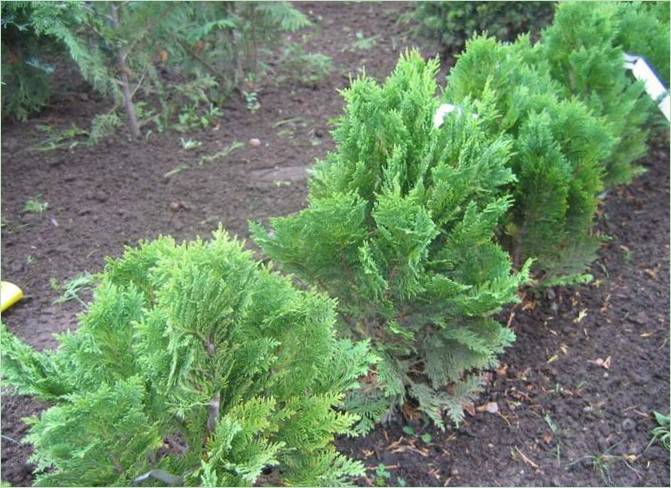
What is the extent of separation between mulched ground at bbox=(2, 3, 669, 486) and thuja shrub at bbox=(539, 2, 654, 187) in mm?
520

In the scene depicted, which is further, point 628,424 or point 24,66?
point 24,66

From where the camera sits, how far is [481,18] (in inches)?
245

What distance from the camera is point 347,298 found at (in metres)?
3.04

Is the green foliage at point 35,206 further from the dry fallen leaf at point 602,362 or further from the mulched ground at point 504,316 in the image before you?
the dry fallen leaf at point 602,362

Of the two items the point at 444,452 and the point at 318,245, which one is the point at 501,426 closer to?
the point at 444,452

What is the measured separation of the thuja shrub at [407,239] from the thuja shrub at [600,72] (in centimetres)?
142

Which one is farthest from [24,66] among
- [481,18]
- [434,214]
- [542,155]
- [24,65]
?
[481,18]

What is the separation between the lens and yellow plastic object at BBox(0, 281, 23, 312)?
3.65 m

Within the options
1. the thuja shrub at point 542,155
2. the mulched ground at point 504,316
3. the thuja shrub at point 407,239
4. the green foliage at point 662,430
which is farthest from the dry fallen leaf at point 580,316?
the thuja shrub at point 407,239

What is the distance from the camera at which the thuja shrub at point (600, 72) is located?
162 inches

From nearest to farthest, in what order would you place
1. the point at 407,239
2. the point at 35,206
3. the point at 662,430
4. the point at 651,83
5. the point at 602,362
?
1. the point at 407,239
2. the point at 662,430
3. the point at 602,362
4. the point at 651,83
5. the point at 35,206

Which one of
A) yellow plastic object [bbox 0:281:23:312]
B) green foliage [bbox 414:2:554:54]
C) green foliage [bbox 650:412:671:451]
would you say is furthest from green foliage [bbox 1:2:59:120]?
green foliage [bbox 650:412:671:451]

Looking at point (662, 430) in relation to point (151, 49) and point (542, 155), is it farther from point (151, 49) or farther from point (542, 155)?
point (151, 49)

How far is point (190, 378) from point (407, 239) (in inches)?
40.8
